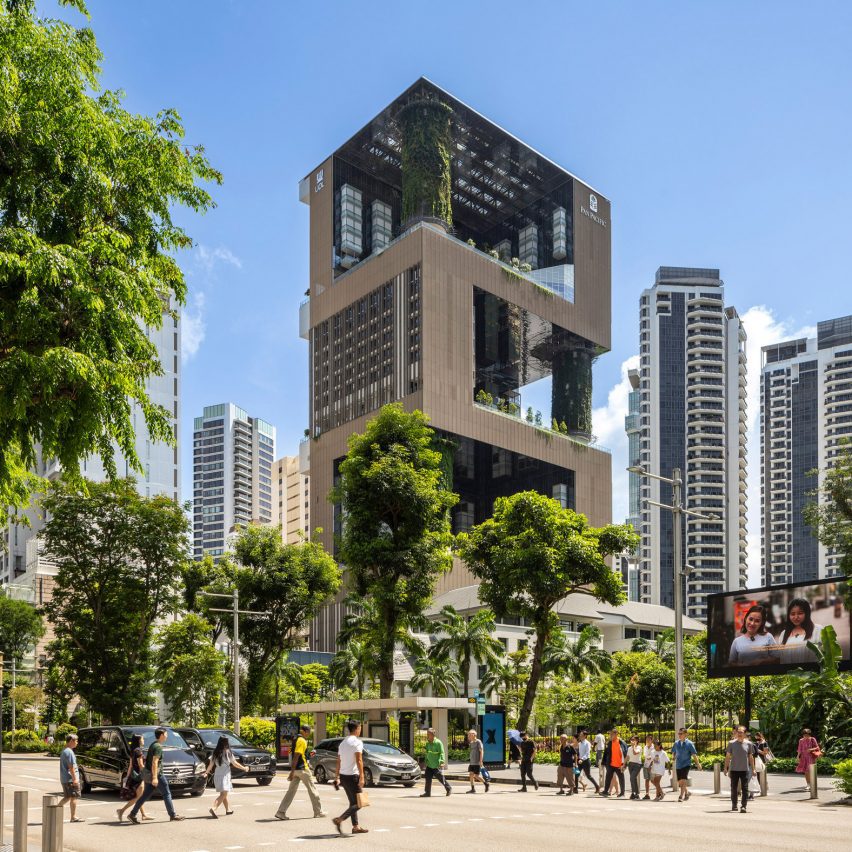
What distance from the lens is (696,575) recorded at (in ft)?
535

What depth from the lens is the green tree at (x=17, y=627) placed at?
87500 millimetres

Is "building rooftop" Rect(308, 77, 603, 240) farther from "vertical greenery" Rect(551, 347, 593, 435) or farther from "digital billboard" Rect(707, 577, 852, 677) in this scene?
"digital billboard" Rect(707, 577, 852, 677)

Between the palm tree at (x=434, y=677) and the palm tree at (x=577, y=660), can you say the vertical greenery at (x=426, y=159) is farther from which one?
the palm tree at (x=577, y=660)

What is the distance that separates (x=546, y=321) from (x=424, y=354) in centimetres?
1950

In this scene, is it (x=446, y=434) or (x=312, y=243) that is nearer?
(x=446, y=434)

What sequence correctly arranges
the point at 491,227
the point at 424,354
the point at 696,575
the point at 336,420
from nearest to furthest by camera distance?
the point at 424,354 < the point at 336,420 < the point at 491,227 < the point at 696,575

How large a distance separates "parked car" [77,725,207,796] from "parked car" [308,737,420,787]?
472cm

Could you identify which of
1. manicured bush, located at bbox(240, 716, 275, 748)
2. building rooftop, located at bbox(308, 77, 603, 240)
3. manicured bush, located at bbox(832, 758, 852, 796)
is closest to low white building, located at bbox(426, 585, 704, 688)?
manicured bush, located at bbox(240, 716, 275, 748)

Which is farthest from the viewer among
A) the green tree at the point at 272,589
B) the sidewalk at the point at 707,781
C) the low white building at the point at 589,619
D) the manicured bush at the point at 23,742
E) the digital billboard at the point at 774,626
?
the low white building at the point at 589,619

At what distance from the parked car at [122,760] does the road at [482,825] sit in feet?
1.64

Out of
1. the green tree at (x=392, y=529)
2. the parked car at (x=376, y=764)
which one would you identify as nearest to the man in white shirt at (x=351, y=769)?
the parked car at (x=376, y=764)

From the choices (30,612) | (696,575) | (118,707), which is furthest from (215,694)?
(696,575)

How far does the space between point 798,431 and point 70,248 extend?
596 ft

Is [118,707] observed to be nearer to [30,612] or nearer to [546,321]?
[30,612]
